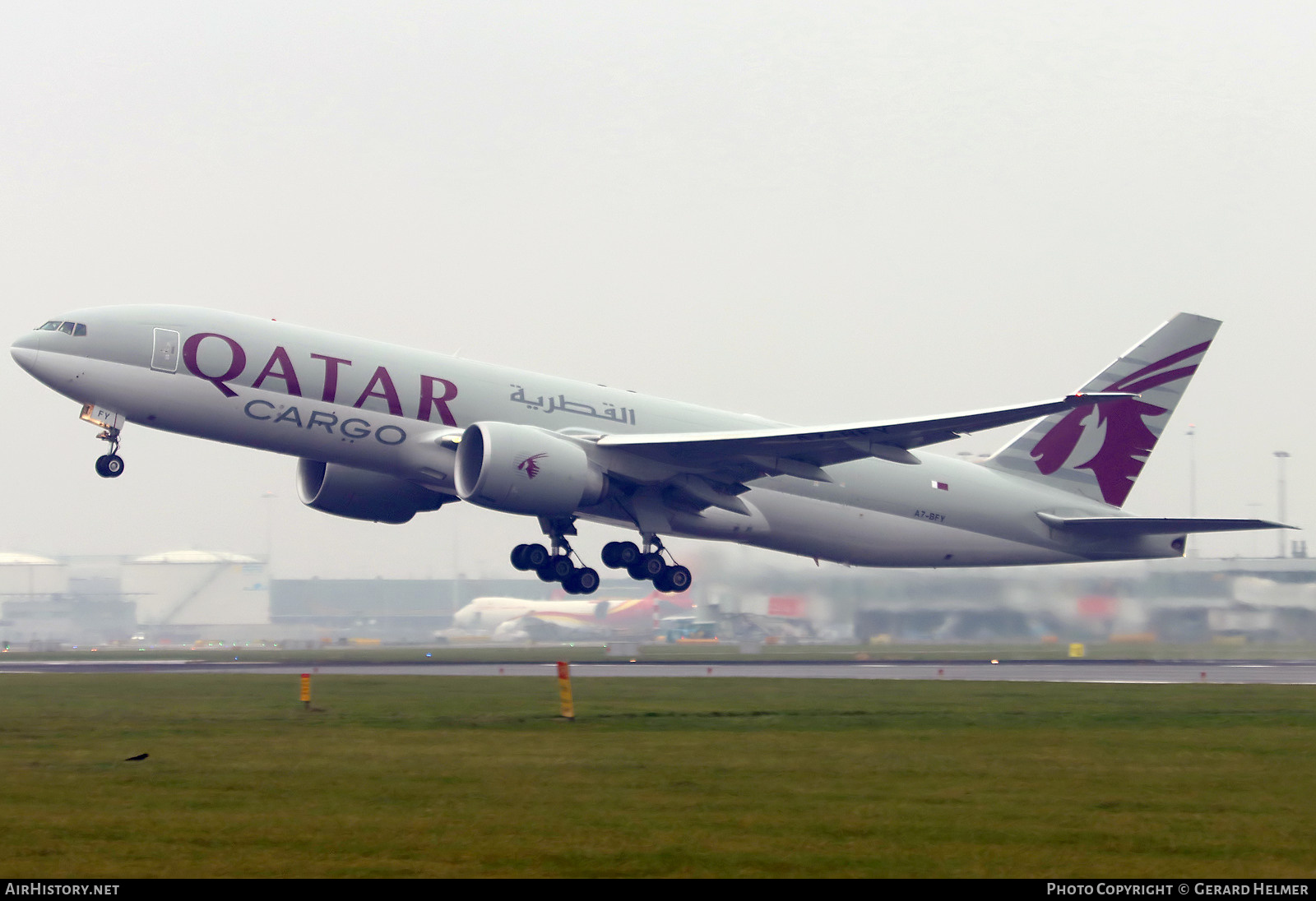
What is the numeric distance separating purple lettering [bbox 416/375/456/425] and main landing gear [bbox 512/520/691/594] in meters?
4.29

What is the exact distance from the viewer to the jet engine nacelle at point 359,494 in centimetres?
3394

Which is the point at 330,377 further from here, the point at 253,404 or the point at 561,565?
the point at 561,565

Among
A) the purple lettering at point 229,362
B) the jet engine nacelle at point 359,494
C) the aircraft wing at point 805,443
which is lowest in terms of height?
the jet engine nacelle at point 359,494

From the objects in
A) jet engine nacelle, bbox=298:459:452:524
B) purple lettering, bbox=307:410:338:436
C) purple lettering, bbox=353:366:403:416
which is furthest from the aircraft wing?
jet engine nacelle, bbox=298:459:452:524

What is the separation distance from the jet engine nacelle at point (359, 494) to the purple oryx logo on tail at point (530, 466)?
627cm

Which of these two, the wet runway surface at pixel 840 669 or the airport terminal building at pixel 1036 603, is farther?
the airport terminal building at pixel 1036 603

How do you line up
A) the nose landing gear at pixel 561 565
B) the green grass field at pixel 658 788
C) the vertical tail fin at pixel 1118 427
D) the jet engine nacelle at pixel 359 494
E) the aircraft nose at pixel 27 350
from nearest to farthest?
the green grass field at pixel 658 788 → the aircraft nose at pixel 27 350 → the nose landing gear at pixel 561 565 → the jet engine nacelle at pixel 359 494 → the vertical tail fin at pixel 1118 427

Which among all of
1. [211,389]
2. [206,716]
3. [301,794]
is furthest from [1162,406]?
[301,794]

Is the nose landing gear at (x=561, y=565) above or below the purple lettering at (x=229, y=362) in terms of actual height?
below

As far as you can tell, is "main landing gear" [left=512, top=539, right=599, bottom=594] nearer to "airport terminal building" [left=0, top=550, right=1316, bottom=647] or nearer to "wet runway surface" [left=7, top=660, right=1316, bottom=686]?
"wet runway surface" [left=7, top=660, right=1316, bottom=686]

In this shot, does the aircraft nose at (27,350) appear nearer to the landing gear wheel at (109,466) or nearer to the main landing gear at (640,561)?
the landing gear wheel at (109,466)

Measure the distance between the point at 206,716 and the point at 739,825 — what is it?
1127 cm

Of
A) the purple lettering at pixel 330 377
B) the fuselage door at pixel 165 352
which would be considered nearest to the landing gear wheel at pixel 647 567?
the purple lettering at pixel 330 377

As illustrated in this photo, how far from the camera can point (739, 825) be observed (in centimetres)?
1156
